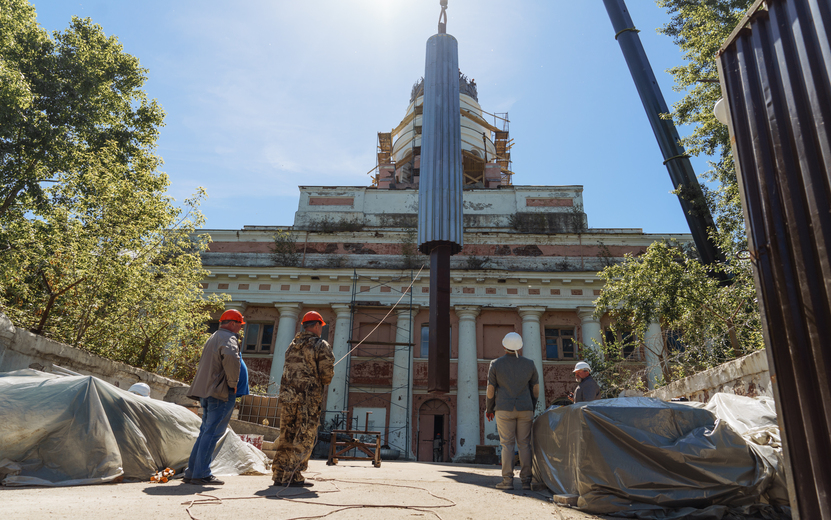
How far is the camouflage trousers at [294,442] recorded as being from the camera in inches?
180

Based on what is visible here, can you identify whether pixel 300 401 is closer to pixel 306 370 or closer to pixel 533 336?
pixel 306 370

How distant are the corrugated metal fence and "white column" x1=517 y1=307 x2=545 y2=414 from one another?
59.5ft

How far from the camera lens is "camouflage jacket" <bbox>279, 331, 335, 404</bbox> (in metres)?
4.89

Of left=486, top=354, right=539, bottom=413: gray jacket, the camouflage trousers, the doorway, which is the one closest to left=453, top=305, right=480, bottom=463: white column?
the doorway

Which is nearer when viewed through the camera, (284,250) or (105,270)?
(105,270)

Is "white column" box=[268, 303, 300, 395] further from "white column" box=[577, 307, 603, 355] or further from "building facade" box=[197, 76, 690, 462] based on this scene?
"white column" box=[577, 307, 603, 355]

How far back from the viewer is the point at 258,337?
22.0 meters

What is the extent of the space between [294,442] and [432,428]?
54.0 feet

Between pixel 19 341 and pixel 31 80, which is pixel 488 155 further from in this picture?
pixel 19 341

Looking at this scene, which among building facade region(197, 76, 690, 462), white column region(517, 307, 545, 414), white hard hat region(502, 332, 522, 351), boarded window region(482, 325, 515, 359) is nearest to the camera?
white hard hat region(502, 332, 522, 351)

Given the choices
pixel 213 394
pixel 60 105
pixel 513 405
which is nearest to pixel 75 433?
pixel 213 394

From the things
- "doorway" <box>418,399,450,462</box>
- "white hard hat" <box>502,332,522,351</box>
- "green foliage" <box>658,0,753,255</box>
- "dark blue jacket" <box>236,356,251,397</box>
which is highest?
"green foliage" <box>658,0,753,255</box>

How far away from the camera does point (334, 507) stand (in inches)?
132

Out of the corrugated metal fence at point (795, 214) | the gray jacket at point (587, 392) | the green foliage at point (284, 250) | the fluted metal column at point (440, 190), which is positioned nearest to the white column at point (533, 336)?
the fluted metal column at point (440, 190)
